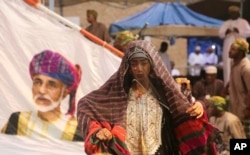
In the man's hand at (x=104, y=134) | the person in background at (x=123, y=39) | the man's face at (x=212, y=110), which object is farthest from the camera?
the man's face at (x=212, y=110)

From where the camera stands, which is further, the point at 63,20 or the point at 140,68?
the point at 63,20

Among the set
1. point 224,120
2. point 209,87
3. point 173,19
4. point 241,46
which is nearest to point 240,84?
point 241,46

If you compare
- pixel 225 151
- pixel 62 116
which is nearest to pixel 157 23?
pixel 225 151

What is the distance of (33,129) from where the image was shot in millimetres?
9727

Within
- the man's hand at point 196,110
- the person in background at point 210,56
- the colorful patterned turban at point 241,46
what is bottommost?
the man's hand at point 196,110

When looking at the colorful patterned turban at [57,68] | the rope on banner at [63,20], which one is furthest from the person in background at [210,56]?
the colorful patterned turban at [57,68]

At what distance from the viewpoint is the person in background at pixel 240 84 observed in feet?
39.9

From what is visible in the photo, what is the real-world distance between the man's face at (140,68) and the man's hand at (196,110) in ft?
1.32

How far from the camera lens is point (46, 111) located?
970 cm

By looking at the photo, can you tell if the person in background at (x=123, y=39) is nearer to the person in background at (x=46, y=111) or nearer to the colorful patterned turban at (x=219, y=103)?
the person in background at (x=46, y=111)

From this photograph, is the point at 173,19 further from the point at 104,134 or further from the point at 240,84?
the point at 104,134

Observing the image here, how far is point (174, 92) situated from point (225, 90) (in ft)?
21.8

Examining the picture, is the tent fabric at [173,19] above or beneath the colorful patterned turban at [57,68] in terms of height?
above

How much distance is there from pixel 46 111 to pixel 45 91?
0.21 meters
